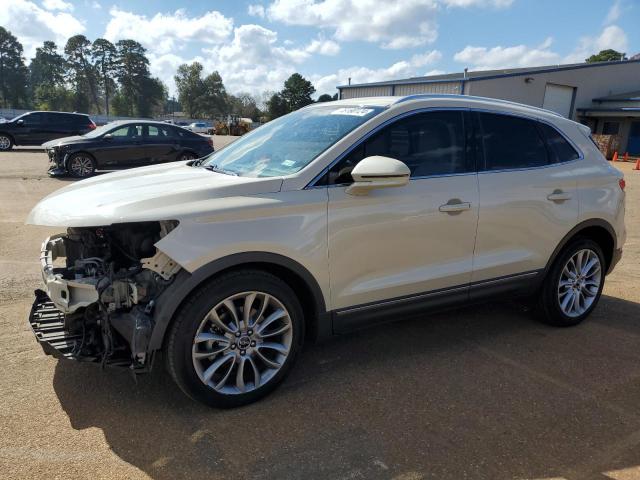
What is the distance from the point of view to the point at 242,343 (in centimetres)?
291

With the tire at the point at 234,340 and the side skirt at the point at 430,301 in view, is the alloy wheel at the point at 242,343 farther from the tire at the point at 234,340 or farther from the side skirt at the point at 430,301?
the side skirt at the point at 430,301

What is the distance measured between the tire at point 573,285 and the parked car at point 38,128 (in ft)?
67.0

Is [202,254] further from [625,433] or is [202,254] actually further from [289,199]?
[625,433]

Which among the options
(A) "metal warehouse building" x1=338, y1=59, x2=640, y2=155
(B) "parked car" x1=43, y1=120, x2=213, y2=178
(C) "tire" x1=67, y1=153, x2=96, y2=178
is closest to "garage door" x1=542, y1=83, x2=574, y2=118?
(A) "metal warehouse building" x1=338, y1=59, x2=640, y2=155

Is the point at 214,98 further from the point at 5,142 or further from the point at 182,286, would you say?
the point at 182,286

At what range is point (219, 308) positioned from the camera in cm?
280

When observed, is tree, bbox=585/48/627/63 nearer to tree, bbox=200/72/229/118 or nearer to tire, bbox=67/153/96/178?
tire, bbox=67/153/96/178

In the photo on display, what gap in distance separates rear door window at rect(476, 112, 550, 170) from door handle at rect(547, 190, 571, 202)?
253mm

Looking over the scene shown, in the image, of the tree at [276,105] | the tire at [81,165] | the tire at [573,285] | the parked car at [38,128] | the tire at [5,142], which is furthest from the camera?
the tree at [276,105]

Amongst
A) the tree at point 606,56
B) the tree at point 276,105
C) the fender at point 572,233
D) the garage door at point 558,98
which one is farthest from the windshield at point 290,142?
the tree at point 276,105

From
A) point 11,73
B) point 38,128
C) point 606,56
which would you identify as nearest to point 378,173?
point 38,128

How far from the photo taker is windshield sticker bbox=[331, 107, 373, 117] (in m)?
3.37

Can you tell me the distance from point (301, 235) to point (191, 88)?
4783 inches

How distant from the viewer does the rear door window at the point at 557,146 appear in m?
4.07
